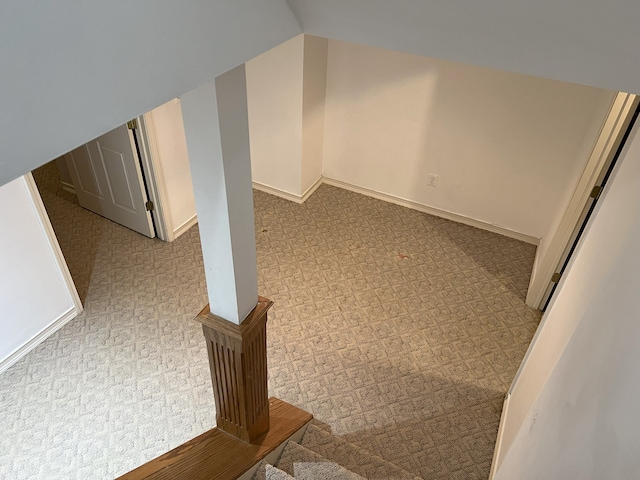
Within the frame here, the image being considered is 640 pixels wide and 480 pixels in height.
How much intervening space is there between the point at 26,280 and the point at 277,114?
203 centimetres

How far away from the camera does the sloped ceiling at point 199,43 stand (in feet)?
1.93

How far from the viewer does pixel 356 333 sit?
122 inches

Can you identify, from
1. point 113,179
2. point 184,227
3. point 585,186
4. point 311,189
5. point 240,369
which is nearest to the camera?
point 240,369

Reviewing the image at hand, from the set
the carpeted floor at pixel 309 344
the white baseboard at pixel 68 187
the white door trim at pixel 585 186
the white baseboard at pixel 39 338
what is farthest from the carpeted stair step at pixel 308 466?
the white baseboard at pixel 68 187

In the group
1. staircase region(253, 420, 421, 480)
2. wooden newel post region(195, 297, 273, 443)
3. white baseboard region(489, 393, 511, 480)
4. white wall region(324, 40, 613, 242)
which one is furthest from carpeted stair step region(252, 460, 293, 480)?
white wall region(324, 40, 613, 242)

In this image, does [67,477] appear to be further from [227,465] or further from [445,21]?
[445,21]

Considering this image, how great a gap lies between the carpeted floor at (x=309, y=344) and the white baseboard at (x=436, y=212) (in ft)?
0.20

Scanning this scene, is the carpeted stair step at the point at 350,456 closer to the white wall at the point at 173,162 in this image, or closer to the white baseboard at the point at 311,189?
the white wall at the point at 173,162

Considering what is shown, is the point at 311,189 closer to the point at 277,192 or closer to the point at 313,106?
the point at 277,192

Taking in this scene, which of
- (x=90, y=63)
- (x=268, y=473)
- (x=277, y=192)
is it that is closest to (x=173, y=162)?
(x=277, y=192)

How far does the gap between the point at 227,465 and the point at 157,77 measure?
5.62 feet

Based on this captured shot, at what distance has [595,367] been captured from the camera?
3.80ft

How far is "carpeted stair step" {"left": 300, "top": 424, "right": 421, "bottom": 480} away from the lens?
2.33 meters

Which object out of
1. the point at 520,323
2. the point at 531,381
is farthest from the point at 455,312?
the point at 531,381
